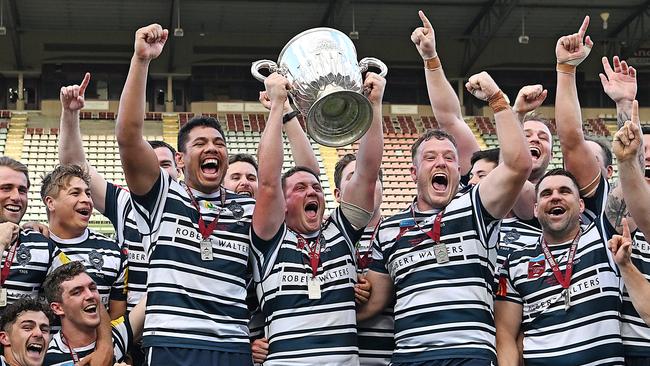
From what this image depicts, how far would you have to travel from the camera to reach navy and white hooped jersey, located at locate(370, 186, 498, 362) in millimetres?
4246

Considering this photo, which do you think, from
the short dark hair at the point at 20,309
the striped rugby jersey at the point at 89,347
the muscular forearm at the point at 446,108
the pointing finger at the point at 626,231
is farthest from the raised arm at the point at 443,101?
the short dark hair at the point at 20,309

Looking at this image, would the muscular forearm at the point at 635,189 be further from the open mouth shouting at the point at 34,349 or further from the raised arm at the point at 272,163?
the open mouth shouting at the point at 34,349

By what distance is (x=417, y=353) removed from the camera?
430 cm

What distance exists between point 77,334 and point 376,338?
4.55 feet

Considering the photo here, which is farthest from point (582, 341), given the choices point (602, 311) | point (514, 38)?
point (514, 38)

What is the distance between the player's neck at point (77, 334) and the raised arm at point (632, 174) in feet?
8.10

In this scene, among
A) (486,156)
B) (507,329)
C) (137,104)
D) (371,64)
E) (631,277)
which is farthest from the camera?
(486,156)

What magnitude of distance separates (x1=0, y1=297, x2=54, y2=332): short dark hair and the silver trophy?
57.5 inches

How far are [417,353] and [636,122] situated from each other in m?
1.39

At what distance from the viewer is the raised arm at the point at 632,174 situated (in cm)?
427

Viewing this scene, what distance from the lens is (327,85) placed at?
4.02 m

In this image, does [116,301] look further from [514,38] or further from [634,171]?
[514,38]

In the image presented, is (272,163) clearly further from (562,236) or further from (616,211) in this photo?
(616,211)

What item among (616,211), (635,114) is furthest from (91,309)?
(635,114)
